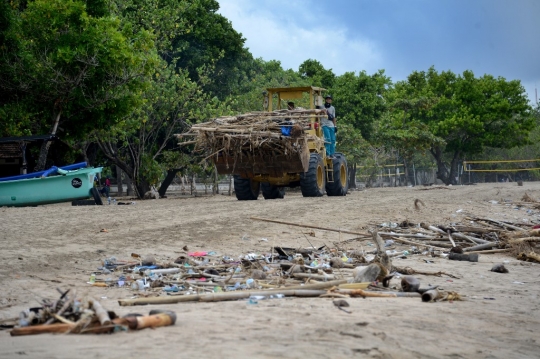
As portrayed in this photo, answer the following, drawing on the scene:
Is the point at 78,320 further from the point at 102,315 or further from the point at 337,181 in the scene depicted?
the point at 337,181

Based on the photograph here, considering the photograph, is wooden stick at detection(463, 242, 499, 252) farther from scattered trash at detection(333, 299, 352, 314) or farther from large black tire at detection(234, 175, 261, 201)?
large black tire at detection(234, 175, 261, 201)

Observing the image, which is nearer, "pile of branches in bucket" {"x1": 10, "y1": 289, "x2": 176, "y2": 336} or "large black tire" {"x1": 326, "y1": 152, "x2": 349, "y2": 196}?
"pile of branches in bucket" {"x1": 10, "y1": 289, "x2": 176, "y2": 336}

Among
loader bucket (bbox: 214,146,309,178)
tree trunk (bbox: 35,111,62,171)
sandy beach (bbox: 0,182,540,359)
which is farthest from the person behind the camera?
tree trunk (bbox: 35,111,62,171)

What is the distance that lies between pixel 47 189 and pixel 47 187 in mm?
54

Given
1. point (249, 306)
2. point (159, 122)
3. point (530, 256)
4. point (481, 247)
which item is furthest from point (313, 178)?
point (249, 306)

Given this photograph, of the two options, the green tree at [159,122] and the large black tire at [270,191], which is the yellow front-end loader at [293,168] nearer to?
the large black tire at [270,191]

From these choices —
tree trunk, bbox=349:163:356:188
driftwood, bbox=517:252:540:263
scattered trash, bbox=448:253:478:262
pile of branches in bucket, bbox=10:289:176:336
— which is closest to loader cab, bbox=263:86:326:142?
driftwood, bbox=517:252:540:263

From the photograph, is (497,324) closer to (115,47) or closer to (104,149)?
(115,47)

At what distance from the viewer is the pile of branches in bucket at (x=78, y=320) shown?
15.3 ft

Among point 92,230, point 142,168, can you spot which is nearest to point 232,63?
point 142,168

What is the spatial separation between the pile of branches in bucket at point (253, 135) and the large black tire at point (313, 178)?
4.18 ft

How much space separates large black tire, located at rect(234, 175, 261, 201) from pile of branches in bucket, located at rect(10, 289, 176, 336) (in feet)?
47.5

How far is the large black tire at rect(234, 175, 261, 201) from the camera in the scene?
19656mm

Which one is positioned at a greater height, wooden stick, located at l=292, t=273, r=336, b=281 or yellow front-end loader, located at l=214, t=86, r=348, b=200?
yellow front-end loader, located at l=214, t=86, r=348, b=200
